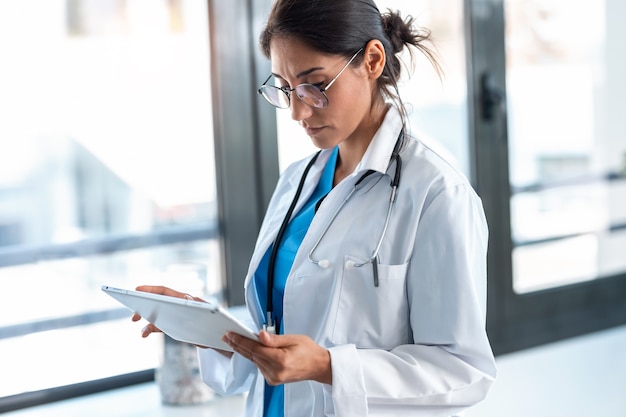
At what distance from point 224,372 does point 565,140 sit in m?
1.70

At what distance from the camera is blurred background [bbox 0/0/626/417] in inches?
77.9

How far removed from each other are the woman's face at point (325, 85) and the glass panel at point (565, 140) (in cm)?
138

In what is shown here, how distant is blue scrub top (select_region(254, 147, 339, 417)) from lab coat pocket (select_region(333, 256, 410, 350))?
163 millimetres

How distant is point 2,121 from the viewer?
1.94 meters

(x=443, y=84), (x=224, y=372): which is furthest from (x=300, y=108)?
(x=443, y=84)

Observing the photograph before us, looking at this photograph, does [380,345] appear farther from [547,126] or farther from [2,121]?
[547,126]

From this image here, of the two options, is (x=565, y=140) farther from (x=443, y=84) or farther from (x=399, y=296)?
(x=399, y=296)

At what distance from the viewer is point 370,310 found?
1.32 m

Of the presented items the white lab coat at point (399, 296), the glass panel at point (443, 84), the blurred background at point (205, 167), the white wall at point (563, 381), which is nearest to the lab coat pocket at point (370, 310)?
the white lab coat at point (399, 296)

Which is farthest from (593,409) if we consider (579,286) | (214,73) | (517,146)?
(214,73)

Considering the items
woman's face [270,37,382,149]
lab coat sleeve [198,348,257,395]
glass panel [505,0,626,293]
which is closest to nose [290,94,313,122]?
woman's face [270,37,382,149]

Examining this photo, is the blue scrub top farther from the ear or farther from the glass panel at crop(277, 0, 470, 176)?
the glass panel at crop(277, 0, 470, 176)

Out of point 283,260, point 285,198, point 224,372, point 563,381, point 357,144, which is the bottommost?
point 563,381

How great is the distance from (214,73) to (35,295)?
A: 757mm
